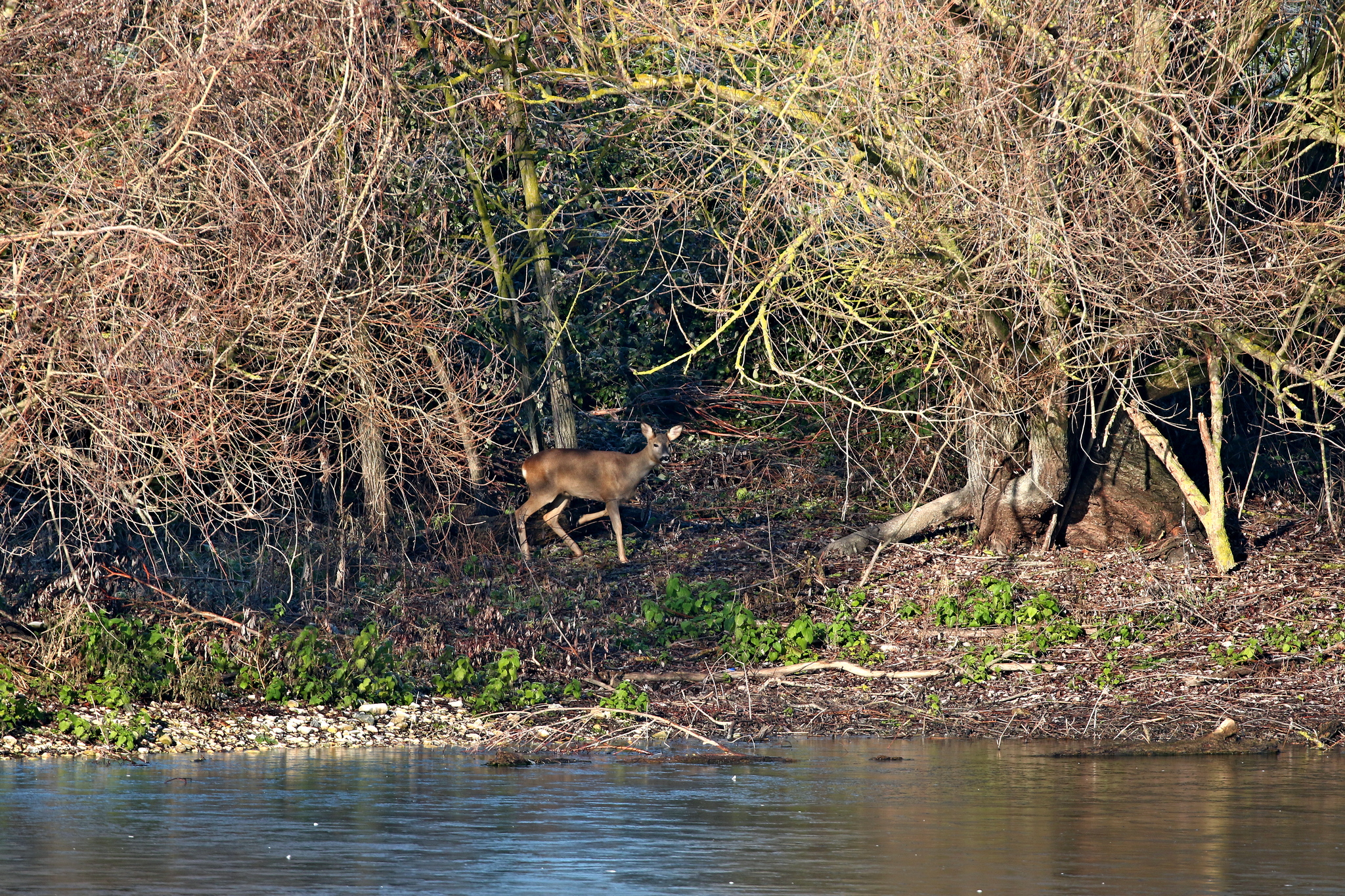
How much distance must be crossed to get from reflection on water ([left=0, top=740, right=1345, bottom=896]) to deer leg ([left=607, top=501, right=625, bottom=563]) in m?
6.52

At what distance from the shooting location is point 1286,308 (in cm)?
1368

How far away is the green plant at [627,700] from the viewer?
13.0 m

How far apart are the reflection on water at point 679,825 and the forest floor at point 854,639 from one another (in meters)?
0.97

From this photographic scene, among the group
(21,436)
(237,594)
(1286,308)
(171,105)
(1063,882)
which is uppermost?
(171,105)

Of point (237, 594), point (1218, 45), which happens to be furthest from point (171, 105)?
point (1218, 45)

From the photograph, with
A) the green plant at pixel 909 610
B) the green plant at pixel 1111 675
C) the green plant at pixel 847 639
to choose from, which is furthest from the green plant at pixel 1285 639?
the green plant at pixel 847 639

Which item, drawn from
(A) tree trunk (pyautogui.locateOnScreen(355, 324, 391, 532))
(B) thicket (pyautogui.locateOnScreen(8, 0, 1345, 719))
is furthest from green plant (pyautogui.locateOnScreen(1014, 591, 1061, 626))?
(A) tree trunk (pyautogui.locateOnScreen(355, 324, 391, 532))

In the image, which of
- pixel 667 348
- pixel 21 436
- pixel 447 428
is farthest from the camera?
pixel 667 348

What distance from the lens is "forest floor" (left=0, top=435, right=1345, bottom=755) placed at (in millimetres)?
12594

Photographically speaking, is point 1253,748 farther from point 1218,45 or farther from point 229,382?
point 229,382

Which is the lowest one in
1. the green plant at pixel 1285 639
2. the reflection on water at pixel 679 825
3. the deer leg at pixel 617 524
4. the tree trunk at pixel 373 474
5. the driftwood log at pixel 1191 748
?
the reflection on water at pixel 679 825

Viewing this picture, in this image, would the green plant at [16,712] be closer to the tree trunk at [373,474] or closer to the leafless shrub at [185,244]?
the leafless shrub at [185,244]

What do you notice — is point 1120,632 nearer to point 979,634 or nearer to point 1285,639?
point 979,634

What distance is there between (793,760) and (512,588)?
6173 millimetres
